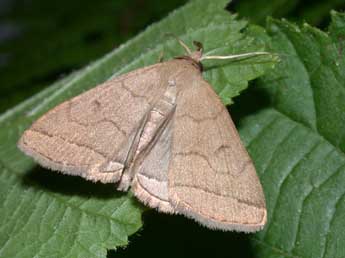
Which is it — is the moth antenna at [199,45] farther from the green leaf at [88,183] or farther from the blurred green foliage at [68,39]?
the blurred green foliage at [68,39]

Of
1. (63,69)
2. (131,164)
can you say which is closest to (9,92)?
(63,69)

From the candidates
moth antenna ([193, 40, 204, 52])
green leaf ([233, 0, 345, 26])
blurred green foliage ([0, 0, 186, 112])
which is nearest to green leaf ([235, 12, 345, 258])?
moth antenna ([193, 40, 204, 52])

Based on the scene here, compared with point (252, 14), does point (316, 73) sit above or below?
above

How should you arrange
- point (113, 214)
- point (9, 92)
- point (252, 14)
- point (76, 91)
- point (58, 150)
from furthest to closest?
point (9, 92)
point (252, 14)
point (76, 91)
point (58, 150)
point (113, 214)

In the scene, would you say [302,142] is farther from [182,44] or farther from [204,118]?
[182,44]

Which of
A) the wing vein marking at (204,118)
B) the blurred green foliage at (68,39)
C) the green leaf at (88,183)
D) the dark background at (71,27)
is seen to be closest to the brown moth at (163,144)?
the wing vein marking at (204,118)

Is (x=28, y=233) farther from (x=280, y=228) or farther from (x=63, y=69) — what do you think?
(x=63, y=69)

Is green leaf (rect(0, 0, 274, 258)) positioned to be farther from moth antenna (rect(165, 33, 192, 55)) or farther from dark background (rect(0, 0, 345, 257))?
dark background (rect(0, 0, 345, 257))
